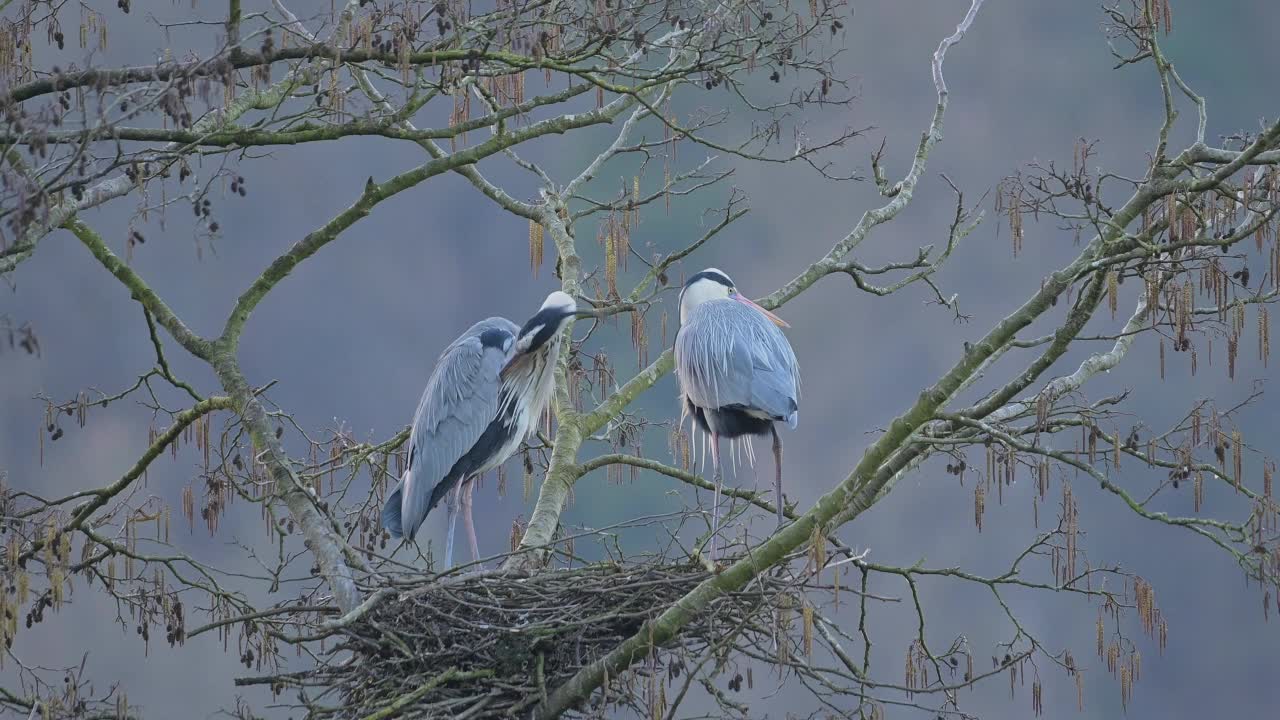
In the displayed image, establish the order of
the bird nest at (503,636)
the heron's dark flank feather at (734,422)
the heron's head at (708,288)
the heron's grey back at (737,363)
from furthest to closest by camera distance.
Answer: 1. the heron's head at (708,288)
2. the heron's dark flank feather at (734,422)
3. the heron's grey back at (737,363)
4. the bird nest at (503,636)

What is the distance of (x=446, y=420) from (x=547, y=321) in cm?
88

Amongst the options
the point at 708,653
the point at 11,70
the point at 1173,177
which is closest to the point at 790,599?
the point at 708,653

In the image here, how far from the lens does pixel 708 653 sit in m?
5.60

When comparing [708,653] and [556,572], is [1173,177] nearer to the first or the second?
[708,653]

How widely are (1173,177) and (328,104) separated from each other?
391cm

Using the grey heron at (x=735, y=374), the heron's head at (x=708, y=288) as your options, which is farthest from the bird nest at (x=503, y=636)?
the heron's head at (x=708, y=288)

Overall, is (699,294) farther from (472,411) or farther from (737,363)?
(472,411)

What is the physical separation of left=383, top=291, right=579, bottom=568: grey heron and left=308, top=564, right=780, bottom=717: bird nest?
1.49 metres

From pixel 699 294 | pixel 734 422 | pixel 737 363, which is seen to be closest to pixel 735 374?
pixel 737 363

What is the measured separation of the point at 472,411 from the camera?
26.7 ft

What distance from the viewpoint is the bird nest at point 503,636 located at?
6.00 meters

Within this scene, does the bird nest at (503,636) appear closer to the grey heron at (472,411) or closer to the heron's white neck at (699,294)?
the grey heron at (472,411)

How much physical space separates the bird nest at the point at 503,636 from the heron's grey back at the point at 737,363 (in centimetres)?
114

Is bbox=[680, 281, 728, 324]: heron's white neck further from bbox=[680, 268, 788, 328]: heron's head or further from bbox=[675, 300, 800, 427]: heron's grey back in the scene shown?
bbox=[675, 300, 800, 427]: heron's grey back
